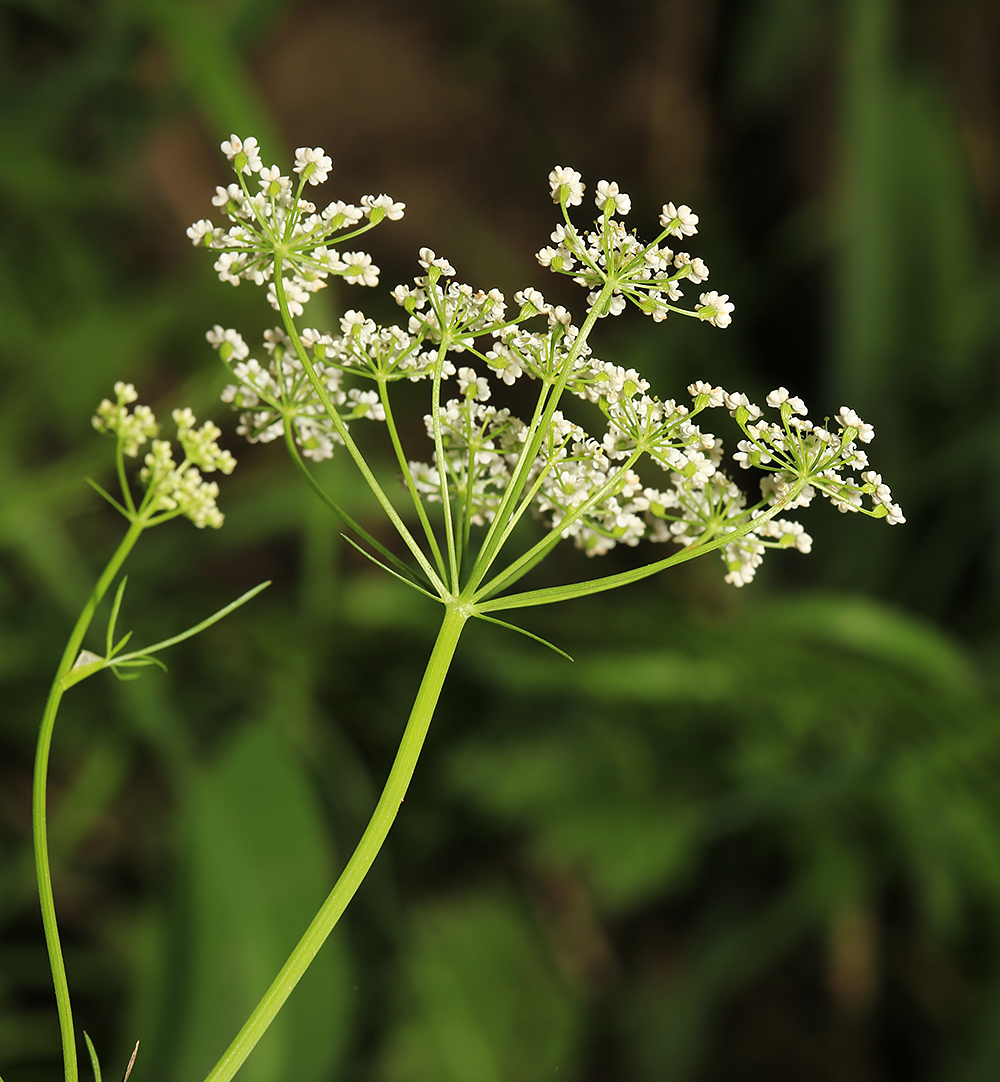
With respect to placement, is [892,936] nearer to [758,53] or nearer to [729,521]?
[729,521]

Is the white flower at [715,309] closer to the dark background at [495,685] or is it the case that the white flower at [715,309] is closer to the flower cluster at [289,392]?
the flower cluster at [289,392]

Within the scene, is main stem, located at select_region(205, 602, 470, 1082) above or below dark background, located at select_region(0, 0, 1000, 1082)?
below

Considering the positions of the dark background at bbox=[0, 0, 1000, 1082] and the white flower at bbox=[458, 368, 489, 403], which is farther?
the dark background at bbox=[0, 0, 1000, 1082]

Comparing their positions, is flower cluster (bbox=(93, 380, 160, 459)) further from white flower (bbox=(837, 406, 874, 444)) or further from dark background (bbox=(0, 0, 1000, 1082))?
dark background (bbox=(0, 0, 1000, 1082))

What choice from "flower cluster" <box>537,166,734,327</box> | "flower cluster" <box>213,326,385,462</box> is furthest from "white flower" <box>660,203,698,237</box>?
"flower cluster" <box>213,326,385,462</box>

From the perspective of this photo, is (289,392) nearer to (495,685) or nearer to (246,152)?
(246,152)

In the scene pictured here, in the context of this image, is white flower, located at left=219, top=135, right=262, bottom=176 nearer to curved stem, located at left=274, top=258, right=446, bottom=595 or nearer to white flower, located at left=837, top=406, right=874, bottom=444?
curved stem, located at left=274, top=258, right=446, bottom=595

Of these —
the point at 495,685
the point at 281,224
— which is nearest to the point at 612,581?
the point at 281,224

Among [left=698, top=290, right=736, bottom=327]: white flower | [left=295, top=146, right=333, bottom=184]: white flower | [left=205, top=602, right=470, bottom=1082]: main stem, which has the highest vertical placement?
[left=295, top=146, right=333, bottom=184]: white flower
